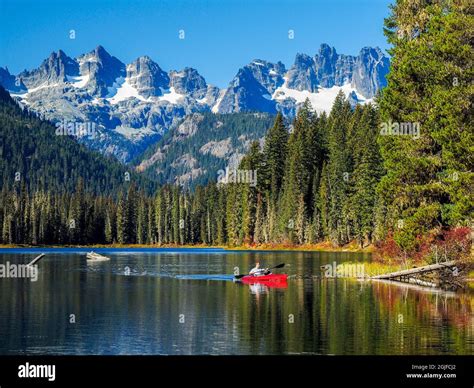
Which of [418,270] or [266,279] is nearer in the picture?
[418,270]

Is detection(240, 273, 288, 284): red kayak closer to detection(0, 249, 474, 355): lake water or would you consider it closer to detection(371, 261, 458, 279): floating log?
detection(0, 249, 474, 355): lake water

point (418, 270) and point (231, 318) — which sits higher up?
point (418, 270)

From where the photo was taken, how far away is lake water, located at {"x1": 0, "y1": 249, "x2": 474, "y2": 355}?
117 feet

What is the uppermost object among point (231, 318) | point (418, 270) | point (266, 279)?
point (418, 270)

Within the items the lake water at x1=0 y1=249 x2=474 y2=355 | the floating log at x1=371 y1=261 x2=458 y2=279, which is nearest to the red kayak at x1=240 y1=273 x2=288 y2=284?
the lake water at x1=0 y1=249 x2=474 y2=355

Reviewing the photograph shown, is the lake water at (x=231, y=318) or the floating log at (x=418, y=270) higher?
the floating log at (x=418, y=270)

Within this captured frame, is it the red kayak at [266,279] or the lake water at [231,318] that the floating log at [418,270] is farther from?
the red kayak at [266,279]

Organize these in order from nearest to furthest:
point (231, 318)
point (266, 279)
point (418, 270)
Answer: point (231, 318)
point (418, 270)
point (266, 279)

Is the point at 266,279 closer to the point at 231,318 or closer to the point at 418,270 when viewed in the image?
the point at 418,270

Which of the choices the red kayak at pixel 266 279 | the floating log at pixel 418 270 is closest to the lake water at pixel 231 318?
the red kayak at pixel 266 279

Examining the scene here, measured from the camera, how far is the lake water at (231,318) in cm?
3556

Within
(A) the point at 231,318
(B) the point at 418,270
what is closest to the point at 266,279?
(B) the point at 418,270

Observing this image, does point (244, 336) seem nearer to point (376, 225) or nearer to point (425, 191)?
point (425, 191)

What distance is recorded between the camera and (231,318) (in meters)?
44.7
